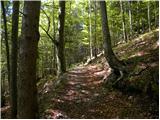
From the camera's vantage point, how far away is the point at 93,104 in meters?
11.6

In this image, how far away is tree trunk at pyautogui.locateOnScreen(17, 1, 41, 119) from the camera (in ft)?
21.0

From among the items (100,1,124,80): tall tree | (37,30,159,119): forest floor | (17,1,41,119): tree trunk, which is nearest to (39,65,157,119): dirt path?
(37,30,159,119): forest floor

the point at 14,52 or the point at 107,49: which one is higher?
the point at 107,49

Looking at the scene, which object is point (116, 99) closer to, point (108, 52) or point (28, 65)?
point (108, 52)

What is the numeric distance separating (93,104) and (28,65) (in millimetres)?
5656

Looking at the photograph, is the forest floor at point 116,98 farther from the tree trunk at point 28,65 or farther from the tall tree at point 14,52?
the tree trunk at point 28,65

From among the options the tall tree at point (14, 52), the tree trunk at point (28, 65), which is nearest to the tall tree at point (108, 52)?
the tall tree at point (14, 52)

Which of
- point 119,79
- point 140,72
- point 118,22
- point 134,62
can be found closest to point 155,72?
point 140,72

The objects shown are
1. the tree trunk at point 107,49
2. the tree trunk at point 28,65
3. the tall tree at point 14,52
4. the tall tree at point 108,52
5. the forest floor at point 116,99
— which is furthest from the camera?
the tree trunk at point 107,49

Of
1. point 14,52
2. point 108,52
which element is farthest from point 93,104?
point 14,52

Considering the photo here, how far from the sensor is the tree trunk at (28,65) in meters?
6.40

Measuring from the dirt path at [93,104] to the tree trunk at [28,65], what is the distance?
4.49m

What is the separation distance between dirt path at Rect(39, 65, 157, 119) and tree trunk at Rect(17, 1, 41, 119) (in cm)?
449

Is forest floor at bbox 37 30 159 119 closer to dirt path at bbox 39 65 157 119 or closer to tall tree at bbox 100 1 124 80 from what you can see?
dirt path at bbox 39 65 157 119
